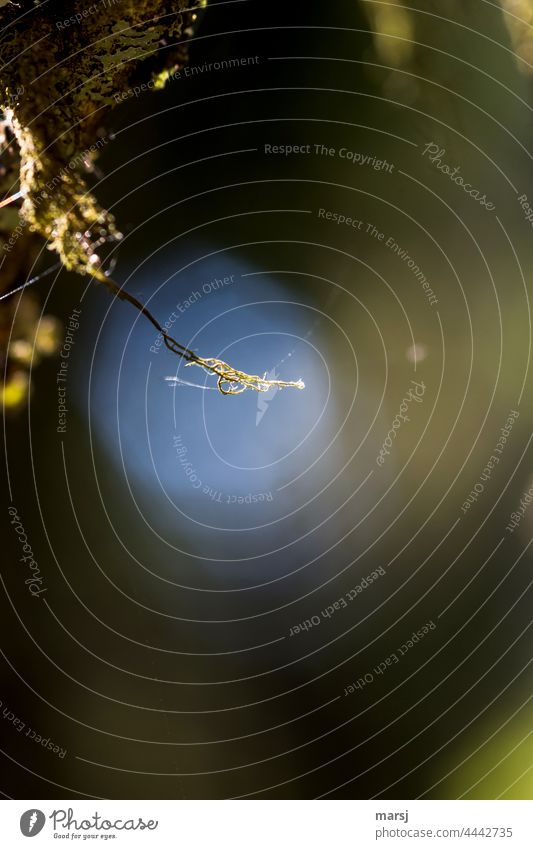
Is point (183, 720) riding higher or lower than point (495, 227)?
lower

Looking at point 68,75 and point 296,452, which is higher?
point 68,75

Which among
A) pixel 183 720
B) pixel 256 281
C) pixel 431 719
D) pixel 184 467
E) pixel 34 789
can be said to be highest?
pixel 256 281

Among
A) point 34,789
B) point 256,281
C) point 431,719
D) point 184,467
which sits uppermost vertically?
point 256,281

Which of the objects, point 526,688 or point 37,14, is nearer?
point 37,14

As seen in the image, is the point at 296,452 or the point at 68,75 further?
the point at 296,452

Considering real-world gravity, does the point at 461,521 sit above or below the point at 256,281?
below
